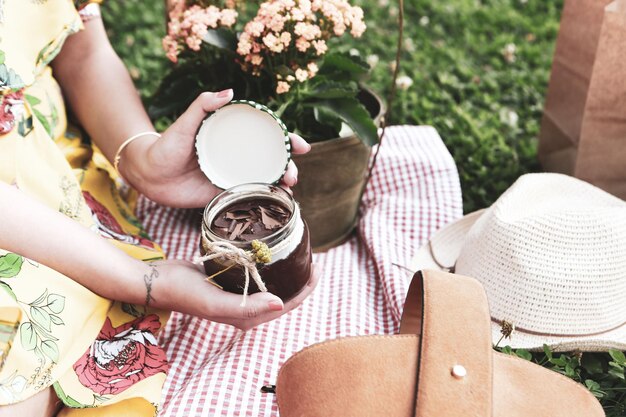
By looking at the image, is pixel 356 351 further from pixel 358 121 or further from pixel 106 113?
pixel 106 113

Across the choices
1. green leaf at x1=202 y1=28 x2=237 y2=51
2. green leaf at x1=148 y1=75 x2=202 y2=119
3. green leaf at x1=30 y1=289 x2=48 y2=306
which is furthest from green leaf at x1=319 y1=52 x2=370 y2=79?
green leaf at x1=30 y1=289 x2=48 y2=306

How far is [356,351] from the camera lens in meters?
0.97

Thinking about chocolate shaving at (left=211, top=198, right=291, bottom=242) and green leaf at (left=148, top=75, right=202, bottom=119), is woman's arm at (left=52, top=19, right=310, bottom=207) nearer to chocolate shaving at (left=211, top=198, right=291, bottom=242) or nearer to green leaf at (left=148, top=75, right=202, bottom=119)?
green leaf at (left=148, top=75, right=202, bottom=119)

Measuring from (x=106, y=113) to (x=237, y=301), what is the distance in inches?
28.6

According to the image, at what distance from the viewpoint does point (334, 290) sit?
165cm

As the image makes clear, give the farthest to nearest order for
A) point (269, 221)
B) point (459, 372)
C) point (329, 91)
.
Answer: point (329, 91), point (269, 221), point (459, 372)

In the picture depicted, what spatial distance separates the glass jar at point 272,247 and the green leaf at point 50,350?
1.00 ft

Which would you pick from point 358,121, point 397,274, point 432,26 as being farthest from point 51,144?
point 432,26

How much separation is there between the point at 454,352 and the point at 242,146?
2.18 feet

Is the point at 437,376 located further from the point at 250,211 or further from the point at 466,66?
the point at 466,66

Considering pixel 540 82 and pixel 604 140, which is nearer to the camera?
pixel 604 140

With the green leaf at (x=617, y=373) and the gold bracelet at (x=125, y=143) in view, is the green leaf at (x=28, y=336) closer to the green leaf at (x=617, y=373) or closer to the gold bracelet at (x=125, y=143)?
the gold bracelet at (x=125, y=143)

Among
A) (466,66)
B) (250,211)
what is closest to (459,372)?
(250,211)

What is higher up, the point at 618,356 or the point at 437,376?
the point at 437,376
